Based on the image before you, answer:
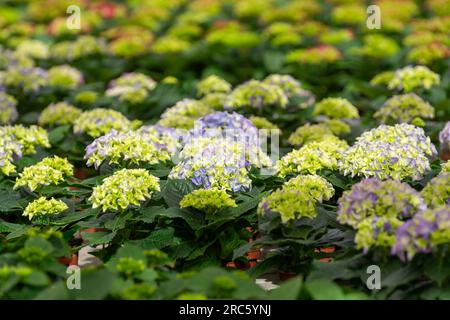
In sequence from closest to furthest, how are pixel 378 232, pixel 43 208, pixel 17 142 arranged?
1. pixel 378 232
2. pixel 43 208
3. pixel 17 142

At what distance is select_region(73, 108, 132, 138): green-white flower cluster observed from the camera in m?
7.20


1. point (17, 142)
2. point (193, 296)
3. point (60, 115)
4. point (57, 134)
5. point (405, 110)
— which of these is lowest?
point (193, 296)

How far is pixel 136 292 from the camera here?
4414 mm

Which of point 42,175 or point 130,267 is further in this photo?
point 42,175

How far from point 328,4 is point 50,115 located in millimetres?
6646

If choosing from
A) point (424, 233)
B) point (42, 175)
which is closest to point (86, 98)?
point (42, 175)

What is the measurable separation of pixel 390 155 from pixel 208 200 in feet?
3.85

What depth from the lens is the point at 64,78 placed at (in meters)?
9.55

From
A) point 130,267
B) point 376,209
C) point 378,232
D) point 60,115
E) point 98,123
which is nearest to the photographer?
point 130,267

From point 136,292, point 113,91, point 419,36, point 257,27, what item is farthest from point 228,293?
point 257,27

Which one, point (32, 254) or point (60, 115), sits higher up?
point (60, 115)

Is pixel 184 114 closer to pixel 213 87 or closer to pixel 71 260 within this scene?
pixel 213 87

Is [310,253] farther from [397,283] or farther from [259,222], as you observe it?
[397,283]

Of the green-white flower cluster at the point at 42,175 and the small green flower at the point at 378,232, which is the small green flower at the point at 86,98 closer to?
the green-white flower cluster at the point at 42,175
